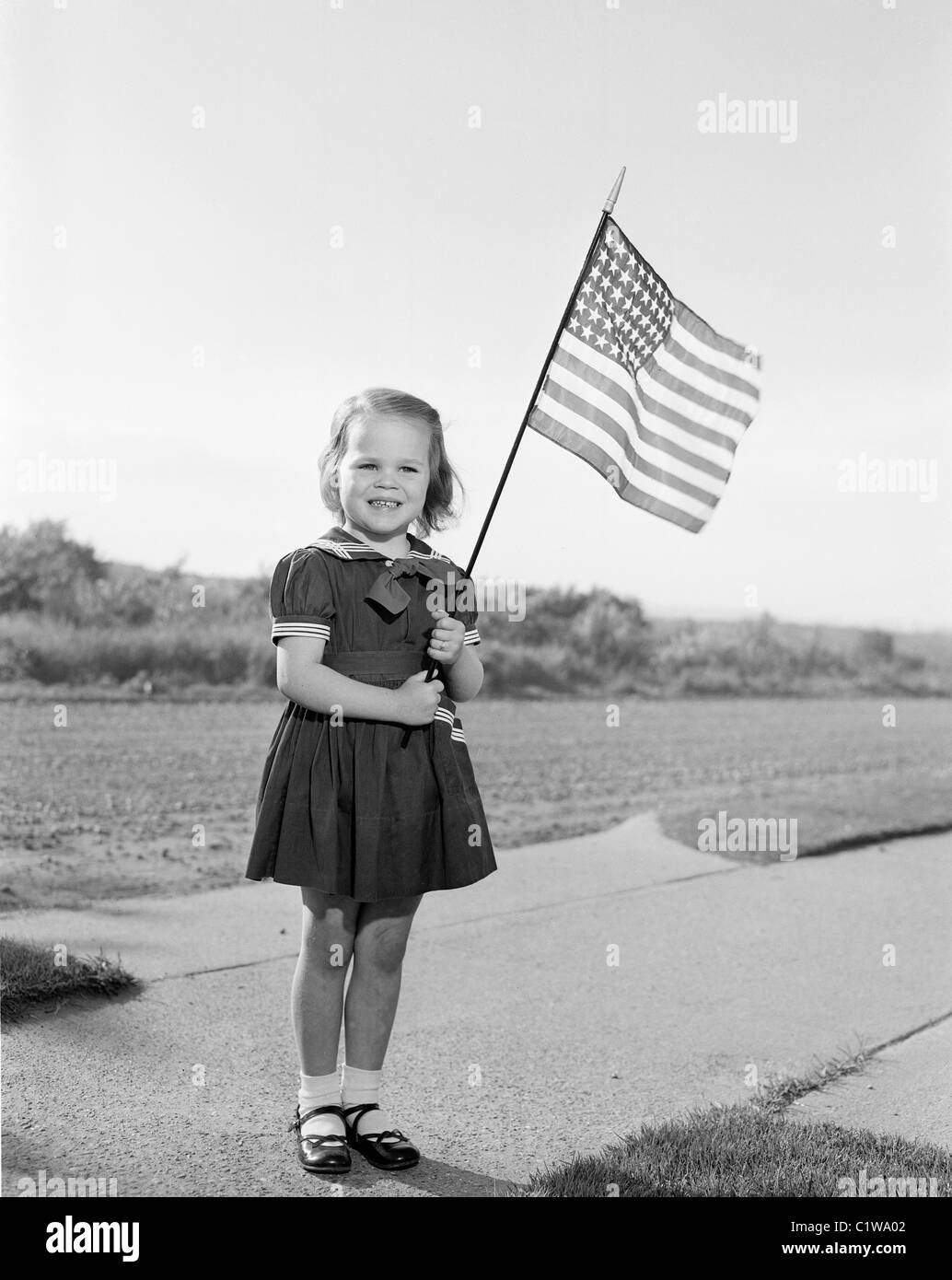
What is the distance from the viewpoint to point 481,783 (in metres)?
7.07

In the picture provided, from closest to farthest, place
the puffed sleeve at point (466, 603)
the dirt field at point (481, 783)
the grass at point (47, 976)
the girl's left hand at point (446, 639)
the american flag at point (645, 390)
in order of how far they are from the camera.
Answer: the girl's left hand at point (446, 639) < the puffed sleeve at point (466, 603) < the american flag at point (645, 390) < the grass at point (47, 976) < the dirt field at point (481, 783)

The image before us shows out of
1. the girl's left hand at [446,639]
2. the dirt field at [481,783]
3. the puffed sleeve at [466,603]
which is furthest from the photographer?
the dirt field at [481,783]

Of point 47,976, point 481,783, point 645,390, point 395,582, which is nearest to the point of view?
point 395,582

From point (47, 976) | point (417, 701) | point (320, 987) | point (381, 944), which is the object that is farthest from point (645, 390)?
point (47, 976)

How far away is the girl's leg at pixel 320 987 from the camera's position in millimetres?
2473

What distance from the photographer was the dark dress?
7.80ft

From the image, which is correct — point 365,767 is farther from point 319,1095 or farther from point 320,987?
point 319,1095

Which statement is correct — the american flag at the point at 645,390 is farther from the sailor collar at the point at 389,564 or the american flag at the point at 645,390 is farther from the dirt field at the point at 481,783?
the dirt field at the point at 481,783

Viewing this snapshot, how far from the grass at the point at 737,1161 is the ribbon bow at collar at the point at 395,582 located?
3.58 feet

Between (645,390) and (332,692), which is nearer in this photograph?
(332,692)

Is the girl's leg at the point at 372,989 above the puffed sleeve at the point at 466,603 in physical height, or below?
below

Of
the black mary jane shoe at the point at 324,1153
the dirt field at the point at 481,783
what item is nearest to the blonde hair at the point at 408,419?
the black mary jane shoe at the point at 324,1153

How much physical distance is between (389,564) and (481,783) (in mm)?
4679

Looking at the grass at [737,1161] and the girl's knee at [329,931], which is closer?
the grass at [737,1161]
